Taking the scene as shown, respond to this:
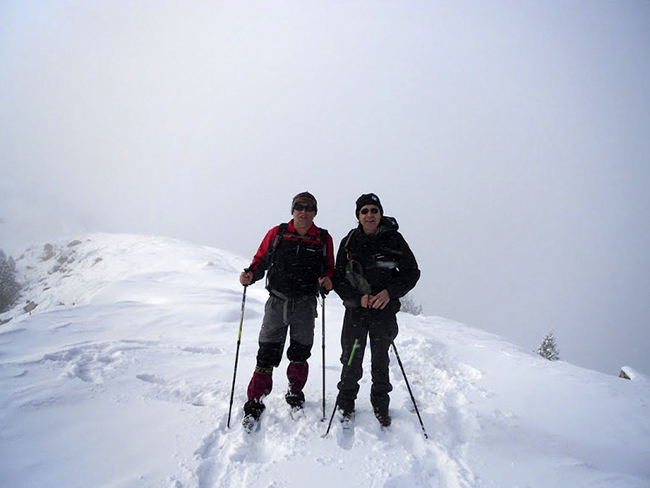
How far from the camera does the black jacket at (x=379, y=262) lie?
4.24m

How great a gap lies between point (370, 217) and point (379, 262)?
0.67 metres

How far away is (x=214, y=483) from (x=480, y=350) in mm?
6771

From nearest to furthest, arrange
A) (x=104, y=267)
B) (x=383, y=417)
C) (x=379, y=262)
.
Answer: (x=383, y=417), (x=379, y=262), (x=104, y=267)

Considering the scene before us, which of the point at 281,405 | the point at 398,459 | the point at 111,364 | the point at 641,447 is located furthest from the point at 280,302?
the point at 641,447

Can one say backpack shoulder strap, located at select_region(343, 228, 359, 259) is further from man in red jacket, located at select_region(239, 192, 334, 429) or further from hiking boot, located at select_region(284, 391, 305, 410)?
hiking boot, located at select_region(284, 391, 305, 410)

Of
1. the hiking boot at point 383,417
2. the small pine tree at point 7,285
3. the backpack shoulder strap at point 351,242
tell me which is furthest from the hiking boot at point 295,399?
the small pine tree at point 7,285

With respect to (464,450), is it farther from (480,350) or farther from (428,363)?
(480,350)

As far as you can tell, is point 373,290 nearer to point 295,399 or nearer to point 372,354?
point 372,354

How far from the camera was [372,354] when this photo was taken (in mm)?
4242

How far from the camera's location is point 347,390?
14.0 feet

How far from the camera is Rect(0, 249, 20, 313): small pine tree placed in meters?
26.7

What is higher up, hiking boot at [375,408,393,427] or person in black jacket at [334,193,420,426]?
person in black jacket at [334,193,420,426]

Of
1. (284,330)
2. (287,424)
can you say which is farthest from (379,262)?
(287,424)

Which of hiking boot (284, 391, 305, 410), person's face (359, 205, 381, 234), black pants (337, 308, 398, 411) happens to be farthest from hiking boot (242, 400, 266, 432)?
person's face (359, 205, 381, 234)
